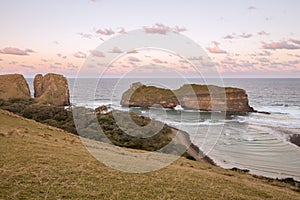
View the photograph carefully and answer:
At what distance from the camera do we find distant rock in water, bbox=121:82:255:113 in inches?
3841

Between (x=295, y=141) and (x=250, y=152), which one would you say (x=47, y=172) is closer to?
(x=250, y=152)

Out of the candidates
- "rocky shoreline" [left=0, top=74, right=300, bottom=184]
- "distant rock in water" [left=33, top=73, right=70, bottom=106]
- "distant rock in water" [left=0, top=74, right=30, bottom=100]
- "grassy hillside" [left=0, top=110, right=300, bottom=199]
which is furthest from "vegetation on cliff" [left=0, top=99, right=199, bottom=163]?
"distant rock in water" [left=33, top=73, right=70, bottom=106]

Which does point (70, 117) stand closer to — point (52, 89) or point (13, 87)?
point (13, 87)

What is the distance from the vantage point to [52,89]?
106625 mm

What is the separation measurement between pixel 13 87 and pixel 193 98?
6490cm

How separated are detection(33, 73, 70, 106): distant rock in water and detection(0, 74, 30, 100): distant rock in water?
21.2 feet

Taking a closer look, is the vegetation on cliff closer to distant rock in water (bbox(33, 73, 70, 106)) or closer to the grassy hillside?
the grassy hillside

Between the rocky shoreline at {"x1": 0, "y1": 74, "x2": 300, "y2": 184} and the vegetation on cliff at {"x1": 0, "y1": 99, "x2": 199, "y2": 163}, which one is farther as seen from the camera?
the rocky shoreline at {"x1": 0, "y1": 74, "x2": 300, "y2": 184}

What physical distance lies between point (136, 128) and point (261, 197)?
3739 centimetres

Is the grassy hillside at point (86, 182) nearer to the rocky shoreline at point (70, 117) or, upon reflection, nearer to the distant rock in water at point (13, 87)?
the rocky shoreline at point (70, 117)

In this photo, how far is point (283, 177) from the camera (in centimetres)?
3225

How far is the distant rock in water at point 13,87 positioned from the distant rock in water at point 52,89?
21.2ft

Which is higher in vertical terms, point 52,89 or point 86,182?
point 52,89

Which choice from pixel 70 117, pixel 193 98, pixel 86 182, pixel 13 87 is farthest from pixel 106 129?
pixel 13 87
